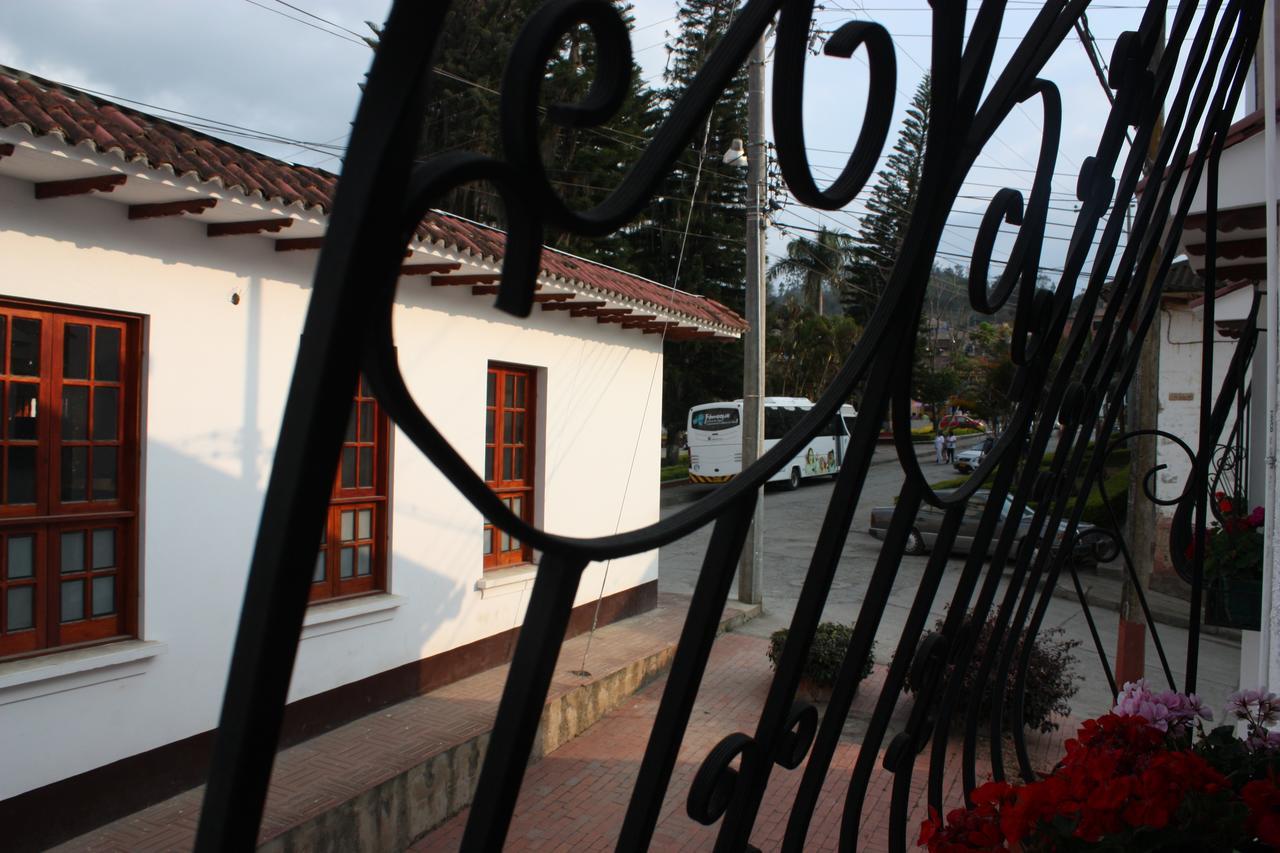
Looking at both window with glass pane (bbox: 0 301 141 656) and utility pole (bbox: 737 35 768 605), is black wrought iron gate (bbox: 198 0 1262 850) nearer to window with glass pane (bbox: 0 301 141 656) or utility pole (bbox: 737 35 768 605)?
window with glass pane (bbox: 0 301 141 656)

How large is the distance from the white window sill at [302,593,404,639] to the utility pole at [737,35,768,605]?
5032 mm

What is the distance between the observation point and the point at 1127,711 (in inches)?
58.6

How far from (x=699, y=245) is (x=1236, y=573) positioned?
2480 centimetres

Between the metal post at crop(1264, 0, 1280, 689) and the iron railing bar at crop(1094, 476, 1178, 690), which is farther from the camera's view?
the iron railing bar at crop(1094, 476, 1178, 690)

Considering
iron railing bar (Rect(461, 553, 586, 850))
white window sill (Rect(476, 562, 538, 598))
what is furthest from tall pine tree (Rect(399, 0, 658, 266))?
iron railing bar (Rect(461, 553, 586, 850))

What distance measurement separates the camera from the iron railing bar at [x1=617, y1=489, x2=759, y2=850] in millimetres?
775

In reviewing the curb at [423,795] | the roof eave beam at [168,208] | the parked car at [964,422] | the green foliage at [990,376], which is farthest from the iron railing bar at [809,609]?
the parked car at [964,422]

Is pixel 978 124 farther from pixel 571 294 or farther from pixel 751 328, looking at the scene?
pixel 751 328

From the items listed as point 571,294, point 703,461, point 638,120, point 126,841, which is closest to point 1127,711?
point 126,841

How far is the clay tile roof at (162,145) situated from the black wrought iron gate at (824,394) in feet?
13.1

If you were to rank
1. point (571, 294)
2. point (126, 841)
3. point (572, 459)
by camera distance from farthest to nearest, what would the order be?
point (572, 459) → point (571, 294) → point (126, 841)

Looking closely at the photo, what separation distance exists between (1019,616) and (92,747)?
474 cm

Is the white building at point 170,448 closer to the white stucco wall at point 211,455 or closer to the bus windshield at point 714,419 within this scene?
the white stucco wall at point 211,455

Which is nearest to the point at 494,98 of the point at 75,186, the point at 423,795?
the point at 75,186
